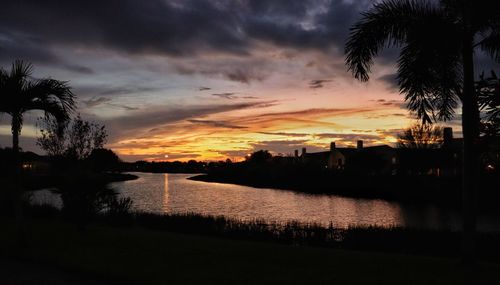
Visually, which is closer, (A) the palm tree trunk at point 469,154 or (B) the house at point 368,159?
(A) the palm tree trunk at point 469,154

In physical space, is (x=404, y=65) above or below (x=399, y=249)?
above

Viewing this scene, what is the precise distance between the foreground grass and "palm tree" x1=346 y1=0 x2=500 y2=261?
62.0 inches

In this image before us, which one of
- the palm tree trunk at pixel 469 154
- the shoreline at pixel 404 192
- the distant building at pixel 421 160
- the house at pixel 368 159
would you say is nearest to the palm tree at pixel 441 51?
the palm tree trunk at pixel 469 154

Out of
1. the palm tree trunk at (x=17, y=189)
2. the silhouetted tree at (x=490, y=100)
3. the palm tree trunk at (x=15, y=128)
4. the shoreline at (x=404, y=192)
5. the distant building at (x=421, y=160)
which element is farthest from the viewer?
the distant building at (x=421, y=160)

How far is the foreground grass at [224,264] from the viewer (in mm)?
10180

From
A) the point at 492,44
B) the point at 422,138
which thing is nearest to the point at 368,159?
the point at 422,138

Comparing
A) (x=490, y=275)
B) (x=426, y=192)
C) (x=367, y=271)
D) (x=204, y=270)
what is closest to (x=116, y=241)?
(x=204, y=270)

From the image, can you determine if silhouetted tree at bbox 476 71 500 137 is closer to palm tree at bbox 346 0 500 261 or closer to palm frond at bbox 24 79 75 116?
palm tree at bbox 346 0 500 261

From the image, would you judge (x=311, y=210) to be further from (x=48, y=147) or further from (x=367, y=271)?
(x=367, y=271)

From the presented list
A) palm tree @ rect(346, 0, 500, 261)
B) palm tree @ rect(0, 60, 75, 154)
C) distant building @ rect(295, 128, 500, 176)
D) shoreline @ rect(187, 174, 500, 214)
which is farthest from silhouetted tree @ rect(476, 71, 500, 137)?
distant building @ rect(295, 128, 500, 176)

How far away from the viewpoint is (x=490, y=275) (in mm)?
10438

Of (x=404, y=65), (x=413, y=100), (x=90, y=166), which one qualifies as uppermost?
(x=404, y=65)

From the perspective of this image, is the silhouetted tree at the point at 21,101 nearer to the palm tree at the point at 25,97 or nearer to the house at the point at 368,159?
the palm tree at the point at 25,97

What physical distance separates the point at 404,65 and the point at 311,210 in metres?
37.0
